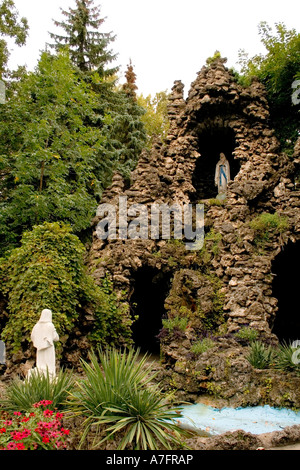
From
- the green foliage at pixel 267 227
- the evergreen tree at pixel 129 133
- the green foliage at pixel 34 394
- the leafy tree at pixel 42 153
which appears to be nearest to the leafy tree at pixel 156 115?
the evergreen tree at pixel 129 133

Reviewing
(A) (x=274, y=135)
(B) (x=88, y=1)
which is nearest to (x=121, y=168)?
(A) (x=274, y=135)

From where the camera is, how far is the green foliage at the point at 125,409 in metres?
4.70

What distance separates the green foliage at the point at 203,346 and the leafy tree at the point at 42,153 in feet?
19.9

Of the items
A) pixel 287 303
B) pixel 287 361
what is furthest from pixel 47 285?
pixel 287 303

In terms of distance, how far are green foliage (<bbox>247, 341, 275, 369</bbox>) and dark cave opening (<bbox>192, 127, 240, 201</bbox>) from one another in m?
9.96

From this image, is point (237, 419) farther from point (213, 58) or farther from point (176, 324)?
point (213, 58)

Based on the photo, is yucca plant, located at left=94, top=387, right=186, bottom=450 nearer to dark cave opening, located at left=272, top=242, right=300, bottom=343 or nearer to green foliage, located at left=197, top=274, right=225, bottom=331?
green foliage, located at left=197, top=274, right=225, bottom=331

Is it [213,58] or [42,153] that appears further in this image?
[213,58]

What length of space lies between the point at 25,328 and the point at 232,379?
4756 millimetres

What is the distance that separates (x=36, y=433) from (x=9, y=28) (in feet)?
52.5

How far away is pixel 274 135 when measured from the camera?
15.5 m

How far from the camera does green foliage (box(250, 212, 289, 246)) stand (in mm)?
11703

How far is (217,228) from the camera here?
1347 centimetres

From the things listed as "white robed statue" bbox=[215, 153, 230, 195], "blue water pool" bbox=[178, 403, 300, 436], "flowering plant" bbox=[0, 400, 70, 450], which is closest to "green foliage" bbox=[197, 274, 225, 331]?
"blue water pool" bbox=[178, 403, 300, 436]
